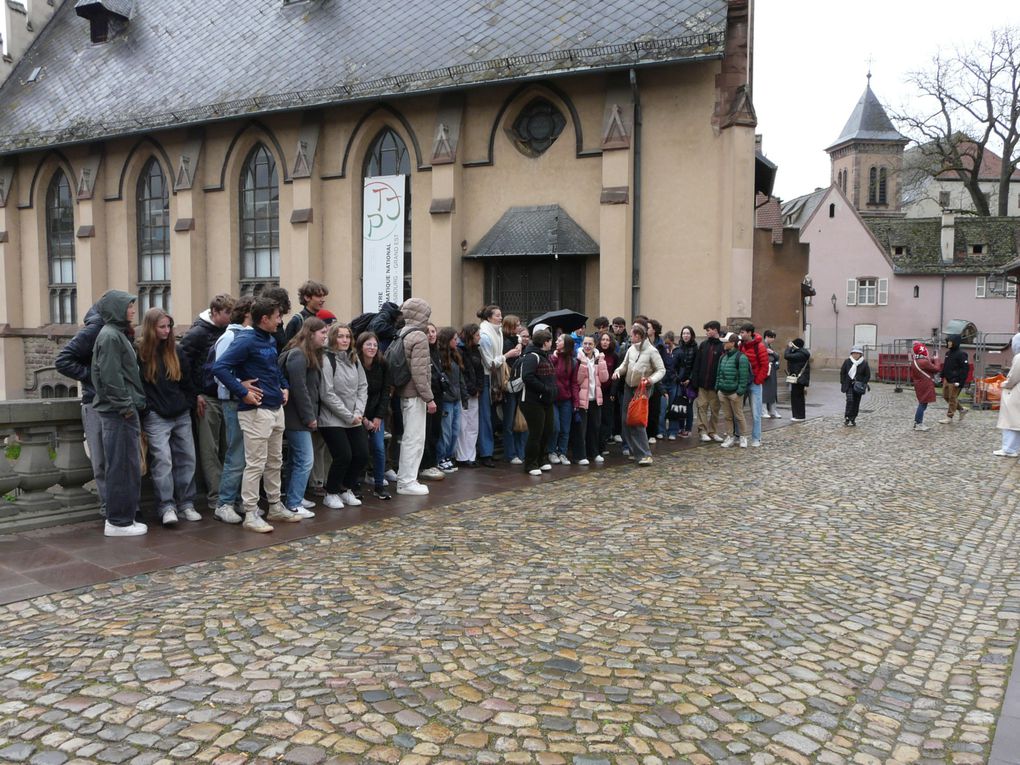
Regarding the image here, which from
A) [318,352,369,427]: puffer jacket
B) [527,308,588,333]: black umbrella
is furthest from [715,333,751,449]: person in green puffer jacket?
[318,352,369,427]: puffer jacket

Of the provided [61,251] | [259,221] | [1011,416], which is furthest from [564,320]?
[61,251]

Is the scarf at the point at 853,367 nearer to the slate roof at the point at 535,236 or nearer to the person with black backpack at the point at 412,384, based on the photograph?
the slate roof at the point at 535,236

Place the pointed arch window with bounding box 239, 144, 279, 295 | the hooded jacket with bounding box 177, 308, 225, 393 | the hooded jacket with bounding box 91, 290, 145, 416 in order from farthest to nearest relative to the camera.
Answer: the pointed arch window with bounding box 239, 144, 279, 295
the hooded jacket with bounding box 177, 308, 225, 393
the hooded jacket with bounding box 91, 290, 145, 416

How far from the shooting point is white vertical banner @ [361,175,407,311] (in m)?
20.8

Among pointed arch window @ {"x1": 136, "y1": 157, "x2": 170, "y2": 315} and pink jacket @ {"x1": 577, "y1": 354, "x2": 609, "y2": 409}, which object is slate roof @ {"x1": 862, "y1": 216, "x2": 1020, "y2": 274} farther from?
pink jacket @ {"x1": 577, "y1": 354, "x2": 609, "y2": 409}

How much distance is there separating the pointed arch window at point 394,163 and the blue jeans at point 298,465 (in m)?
13.5

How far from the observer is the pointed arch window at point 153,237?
82.8 ft

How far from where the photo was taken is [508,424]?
11.1m

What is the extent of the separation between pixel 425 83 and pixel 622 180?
533cm

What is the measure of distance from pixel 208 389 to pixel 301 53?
1804cm

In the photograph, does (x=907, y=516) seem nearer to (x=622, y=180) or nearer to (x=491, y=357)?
(x=491, y=357)

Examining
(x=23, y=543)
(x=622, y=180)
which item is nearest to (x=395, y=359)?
(x=23, y=543)

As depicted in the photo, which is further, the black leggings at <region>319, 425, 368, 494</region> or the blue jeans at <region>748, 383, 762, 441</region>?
the blue jeans at <region>748, 383, 762, 441</region>

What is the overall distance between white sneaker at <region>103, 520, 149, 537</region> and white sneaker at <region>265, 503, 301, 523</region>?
107 cm
